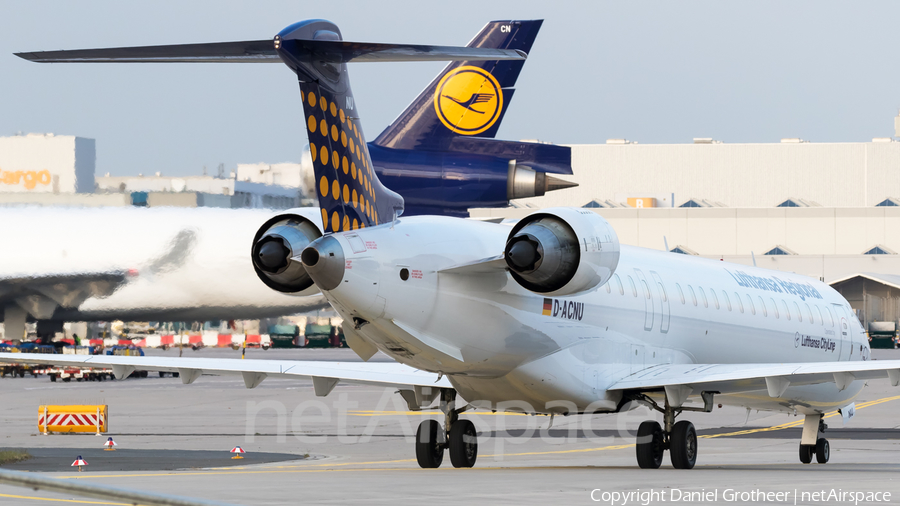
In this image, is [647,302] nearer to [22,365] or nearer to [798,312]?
[798,312]

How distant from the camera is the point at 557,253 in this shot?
1577 centimetres

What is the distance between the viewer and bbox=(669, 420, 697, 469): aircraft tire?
18328mm

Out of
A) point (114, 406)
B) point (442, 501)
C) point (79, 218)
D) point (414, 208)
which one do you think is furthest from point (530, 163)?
point (79, 218)

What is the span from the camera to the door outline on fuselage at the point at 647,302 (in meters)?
20.4

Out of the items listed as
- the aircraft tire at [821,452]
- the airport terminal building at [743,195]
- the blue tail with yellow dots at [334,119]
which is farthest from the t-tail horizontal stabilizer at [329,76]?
the airport terminal building at [743,195]

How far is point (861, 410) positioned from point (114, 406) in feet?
A: 79.4

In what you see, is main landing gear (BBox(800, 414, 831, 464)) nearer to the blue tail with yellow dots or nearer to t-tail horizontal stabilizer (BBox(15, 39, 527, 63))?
the blue tail with yellow dots

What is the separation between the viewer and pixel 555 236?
15.9 meters

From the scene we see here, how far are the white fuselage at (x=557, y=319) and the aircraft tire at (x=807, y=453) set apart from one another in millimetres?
1033

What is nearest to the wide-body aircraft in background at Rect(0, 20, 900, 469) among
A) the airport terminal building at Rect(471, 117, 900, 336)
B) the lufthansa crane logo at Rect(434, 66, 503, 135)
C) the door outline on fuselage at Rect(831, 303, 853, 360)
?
the door outline on fuselage at Rect(831, 303, 853, 360)

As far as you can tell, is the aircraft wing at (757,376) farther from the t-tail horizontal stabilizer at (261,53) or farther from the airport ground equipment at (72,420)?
the airport ground equipment at (72,420)

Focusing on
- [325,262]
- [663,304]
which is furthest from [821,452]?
[325,262]

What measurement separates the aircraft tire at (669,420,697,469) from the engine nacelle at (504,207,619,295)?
3497 millimetres

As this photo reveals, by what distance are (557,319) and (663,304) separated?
148 inches
